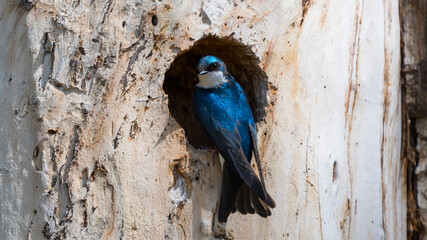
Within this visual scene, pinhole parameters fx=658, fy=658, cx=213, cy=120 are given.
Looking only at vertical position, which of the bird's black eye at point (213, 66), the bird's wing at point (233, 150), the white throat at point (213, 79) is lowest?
the bird's wing at point (233, 150)

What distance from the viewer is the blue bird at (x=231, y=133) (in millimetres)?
2623

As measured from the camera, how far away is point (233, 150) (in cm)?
273

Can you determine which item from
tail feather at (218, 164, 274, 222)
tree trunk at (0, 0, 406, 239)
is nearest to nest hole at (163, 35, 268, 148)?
tree trunk at (0, 0, 406, 239)

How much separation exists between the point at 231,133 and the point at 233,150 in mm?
131

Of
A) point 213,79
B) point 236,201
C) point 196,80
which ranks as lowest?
point 236,201

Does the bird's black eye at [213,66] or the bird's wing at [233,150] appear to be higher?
the bird's black eye at [213,66]

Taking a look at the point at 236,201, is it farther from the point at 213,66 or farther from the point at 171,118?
the point at 213,66

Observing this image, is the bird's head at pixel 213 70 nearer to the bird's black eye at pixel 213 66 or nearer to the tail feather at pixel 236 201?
the bird's black eye at pixel 213 66

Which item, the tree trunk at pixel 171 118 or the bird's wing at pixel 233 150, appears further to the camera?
the bird's wing at pixel 233 150

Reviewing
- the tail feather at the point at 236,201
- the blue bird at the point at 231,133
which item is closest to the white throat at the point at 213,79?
the blue bird at the point at 231,133

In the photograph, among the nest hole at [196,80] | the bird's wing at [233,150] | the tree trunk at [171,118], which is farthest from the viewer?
the nest hole at [196,80]

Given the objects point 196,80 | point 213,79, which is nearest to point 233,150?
point 213,79

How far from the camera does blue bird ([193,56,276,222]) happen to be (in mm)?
2623

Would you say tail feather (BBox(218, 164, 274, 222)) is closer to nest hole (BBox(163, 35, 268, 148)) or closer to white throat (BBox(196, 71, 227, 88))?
nest hole (BBox(163, 35, 268, 148))
